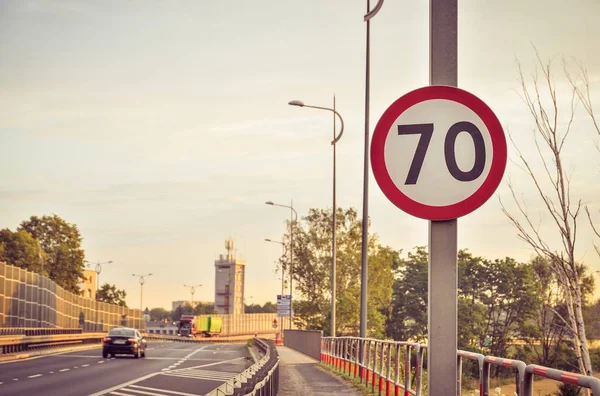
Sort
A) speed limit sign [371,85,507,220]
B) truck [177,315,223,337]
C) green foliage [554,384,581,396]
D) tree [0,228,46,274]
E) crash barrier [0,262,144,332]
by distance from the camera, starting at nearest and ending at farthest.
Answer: speed limit sign [371,85,507,220]
green foliage [554,384,581,396]
crash barrier [0,262,144,332]
tree [0,228,46,274]
truck [177,315,223,337]

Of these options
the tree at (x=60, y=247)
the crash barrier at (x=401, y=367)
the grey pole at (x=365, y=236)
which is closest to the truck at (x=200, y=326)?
the tree at (x=60, y=247)

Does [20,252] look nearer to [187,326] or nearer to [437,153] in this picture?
[187,326]

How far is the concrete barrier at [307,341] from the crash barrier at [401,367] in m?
5.17

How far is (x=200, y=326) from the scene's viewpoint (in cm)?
14200

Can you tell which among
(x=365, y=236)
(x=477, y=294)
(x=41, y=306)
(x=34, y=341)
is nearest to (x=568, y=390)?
(x=365, y=236)

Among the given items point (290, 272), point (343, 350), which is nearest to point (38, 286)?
point (290, 272)

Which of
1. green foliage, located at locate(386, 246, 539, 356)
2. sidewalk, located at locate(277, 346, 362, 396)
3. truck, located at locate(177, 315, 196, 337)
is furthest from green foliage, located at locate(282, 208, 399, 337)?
truck, located at locate(177, 315, 196, 337)

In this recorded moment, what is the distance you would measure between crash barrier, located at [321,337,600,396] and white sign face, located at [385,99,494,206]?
4.18 feet

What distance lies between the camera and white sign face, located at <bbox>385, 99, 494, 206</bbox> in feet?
18.1

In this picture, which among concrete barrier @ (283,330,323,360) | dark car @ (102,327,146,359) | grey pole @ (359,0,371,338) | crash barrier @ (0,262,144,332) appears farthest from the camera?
crash barrier @ (0,262,144,332)

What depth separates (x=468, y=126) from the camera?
561 centimetres

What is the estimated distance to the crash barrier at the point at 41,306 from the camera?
59.9 m

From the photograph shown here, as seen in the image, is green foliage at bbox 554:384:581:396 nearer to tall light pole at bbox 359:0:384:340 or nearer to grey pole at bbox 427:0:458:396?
grey pole at bbox 427:0:458:396

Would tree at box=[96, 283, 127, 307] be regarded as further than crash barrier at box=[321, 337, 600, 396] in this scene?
Yes
